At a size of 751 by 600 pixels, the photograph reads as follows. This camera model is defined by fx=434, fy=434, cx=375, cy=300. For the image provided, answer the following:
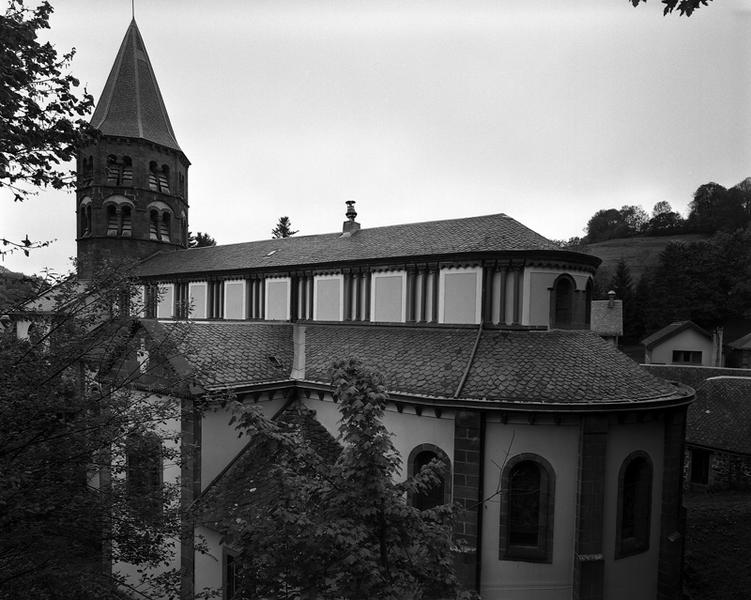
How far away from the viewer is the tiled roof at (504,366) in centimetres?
1134

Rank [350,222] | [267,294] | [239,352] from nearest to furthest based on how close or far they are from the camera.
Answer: [239,352] → [267,294] → [350,222]

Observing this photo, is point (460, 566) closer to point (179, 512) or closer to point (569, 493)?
point (569, 493)

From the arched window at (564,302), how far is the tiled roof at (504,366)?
418 millimetres

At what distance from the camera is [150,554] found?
7.52m

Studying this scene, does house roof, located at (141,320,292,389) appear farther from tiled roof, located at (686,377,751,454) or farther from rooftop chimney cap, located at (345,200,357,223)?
tiled roof, located at (686,377,751,454)

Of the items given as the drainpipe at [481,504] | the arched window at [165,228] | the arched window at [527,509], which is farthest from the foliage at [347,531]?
the arched window at [165,228]

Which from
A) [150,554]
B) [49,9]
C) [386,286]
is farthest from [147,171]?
→ [150,554]

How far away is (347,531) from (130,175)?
32.5 meters

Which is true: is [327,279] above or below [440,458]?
above

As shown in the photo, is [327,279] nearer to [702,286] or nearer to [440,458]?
[440,458]

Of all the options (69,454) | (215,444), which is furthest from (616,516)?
(69,454)

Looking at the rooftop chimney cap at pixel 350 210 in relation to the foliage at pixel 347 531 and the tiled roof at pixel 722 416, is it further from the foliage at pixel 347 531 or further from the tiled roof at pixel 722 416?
the tiled roof at pixel 722 416

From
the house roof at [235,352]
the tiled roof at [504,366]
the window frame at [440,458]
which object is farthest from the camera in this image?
the house roof at [235,352]

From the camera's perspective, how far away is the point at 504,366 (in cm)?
1238
